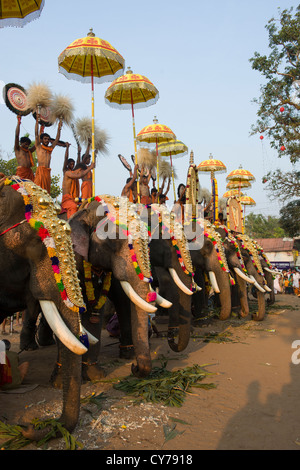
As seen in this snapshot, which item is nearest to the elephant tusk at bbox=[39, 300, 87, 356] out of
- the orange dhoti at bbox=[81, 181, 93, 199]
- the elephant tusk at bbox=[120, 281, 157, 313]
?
the elephant tusk at bbox=[120, 281, 157, 313]

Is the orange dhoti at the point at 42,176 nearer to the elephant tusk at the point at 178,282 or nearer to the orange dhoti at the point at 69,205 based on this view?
the orange dhoti at the point at 69,205

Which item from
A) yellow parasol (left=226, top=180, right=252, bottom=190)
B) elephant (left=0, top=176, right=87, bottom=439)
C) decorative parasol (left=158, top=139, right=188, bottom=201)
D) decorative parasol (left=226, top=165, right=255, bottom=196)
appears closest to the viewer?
elephant (left=0, top=176, right=87, bottom=439)

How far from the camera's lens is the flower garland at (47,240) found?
3.30m

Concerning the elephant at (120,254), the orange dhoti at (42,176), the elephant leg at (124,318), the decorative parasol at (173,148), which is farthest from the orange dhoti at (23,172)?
the decorative parasol at (173,148)

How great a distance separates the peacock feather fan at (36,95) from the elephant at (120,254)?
7.33 ft

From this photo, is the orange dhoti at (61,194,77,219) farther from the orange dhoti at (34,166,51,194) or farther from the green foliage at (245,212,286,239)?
the green foliage at (245,212,286,239)

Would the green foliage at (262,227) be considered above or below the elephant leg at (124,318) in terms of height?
above

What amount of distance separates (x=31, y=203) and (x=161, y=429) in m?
2.58

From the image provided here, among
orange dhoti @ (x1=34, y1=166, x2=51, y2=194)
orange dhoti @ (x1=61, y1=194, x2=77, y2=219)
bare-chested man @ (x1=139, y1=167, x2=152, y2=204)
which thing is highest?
bare-chested man @ (x1=139, y1=167, x2=152, y2=204)

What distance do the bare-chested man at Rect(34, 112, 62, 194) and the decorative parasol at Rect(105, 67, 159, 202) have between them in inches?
124

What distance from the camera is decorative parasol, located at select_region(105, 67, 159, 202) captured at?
9.64 metres

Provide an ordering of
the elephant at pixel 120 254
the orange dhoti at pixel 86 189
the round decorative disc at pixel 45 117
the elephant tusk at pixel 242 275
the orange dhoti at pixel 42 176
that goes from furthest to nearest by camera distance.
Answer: the elephant tusk at pixel 242 275
the orange dhoti at pixel 86 189
the round decorative disc at pixel 45 117
the orange dhoti at pixel 42 176
the elephant at pixel 120 254

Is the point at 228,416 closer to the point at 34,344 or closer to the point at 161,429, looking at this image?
the point at 161,429
